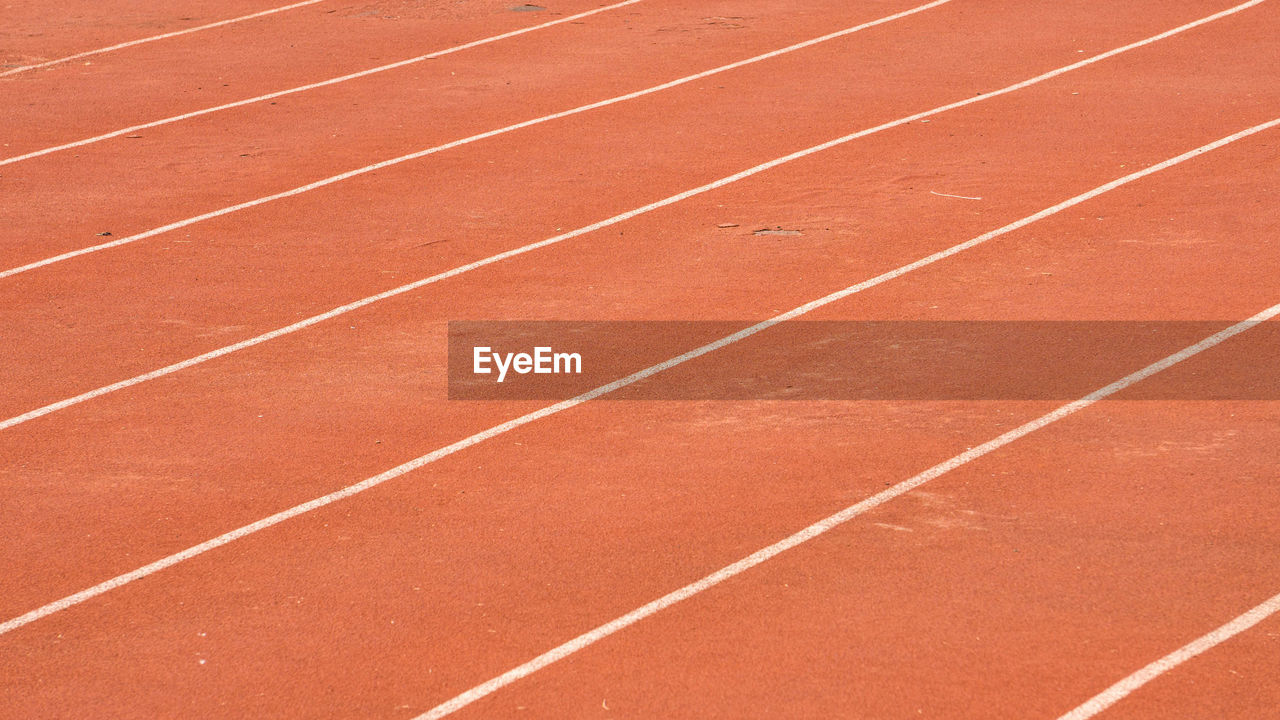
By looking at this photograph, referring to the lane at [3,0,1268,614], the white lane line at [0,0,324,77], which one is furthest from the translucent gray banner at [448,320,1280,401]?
the white lane line at [0,0,324,77]

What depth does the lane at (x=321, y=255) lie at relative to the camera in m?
10.1

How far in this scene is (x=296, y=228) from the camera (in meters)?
12.6

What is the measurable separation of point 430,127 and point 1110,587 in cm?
1049

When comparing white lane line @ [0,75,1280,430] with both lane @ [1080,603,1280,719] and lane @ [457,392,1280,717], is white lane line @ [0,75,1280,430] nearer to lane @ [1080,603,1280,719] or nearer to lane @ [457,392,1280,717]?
lane @ [457,392,1280,717]

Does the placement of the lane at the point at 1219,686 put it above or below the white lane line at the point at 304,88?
below

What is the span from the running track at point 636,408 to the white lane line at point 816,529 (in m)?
0.02

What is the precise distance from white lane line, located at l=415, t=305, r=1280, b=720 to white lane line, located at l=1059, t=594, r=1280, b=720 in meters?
1.73

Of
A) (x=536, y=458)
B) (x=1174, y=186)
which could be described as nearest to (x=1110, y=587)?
(x=536, y=458)

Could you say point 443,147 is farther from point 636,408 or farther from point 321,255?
point 636,408

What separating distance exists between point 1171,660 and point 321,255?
7.76 metres

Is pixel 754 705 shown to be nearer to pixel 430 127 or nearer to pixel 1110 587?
pixel 1110 587

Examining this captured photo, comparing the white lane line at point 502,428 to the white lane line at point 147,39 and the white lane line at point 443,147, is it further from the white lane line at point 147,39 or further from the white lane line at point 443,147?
the white lane line at point 147,39

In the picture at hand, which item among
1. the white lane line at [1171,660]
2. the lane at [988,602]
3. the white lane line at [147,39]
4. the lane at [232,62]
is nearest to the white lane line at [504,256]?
the lane at [988,602]

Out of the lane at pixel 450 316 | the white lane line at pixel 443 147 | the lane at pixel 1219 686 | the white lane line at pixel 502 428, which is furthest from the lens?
the white lane line at pixel 443 147
